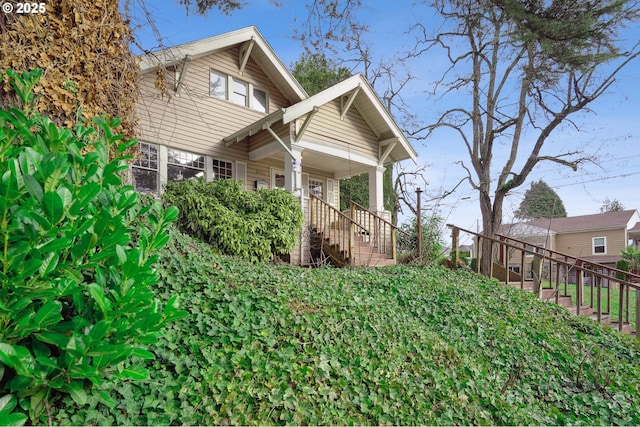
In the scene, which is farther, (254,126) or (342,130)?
(342,130)

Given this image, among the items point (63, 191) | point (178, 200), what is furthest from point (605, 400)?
point (178, 200)

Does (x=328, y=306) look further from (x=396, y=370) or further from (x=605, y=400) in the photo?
(x=605, y=400)

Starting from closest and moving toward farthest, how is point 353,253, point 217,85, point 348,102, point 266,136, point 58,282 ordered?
point 58,282 → point 353,253 → point 266,136 → point 217,85 → point 348,102

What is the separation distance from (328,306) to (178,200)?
4.16 meters

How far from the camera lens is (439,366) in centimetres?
367

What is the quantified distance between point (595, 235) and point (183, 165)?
1121 inches

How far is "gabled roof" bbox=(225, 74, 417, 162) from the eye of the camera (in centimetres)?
880

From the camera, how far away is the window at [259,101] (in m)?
10.9

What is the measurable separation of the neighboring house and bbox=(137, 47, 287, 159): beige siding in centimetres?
1990

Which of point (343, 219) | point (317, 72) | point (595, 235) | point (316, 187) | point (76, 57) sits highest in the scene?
point (317, 72)

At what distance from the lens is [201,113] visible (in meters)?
9.55

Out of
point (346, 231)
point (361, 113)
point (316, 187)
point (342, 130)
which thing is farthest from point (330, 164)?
point (346, 231)

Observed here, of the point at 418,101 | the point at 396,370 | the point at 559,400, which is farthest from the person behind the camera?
the point at 418,101

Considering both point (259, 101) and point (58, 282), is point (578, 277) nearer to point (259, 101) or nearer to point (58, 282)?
point (58, 282)
